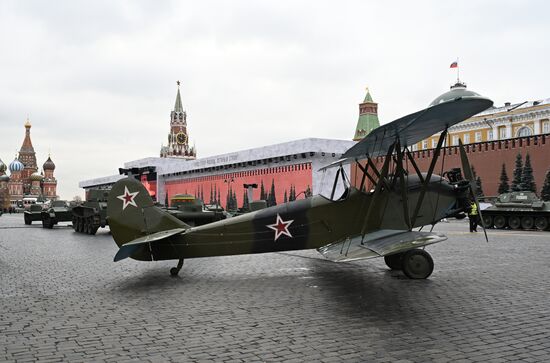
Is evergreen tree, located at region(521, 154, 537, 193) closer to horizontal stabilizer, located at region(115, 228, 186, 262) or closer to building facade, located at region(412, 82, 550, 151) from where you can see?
building facade, located at region(412, 82, 550, 151)

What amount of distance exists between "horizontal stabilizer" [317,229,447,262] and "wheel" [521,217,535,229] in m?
20.3

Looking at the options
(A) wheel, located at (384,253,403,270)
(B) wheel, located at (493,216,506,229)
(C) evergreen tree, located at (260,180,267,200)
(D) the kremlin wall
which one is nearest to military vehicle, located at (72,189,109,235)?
(A) wheel, located at (384,253,403,270)

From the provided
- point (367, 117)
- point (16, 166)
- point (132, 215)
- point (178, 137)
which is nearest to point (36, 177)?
point (16, 166)

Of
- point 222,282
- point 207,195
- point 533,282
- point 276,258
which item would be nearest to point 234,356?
point 222,282

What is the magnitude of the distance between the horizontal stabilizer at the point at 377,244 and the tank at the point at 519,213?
65.4ft

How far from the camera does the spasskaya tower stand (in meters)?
158

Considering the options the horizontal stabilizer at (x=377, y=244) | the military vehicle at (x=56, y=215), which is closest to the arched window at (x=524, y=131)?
the military vehicle at (x=56, y=215)

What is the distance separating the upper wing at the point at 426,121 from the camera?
6484 mm

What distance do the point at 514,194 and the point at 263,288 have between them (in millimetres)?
22712

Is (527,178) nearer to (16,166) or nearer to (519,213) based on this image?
(519,213)

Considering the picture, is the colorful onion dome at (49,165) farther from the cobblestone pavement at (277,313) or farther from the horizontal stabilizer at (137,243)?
the horizontal stabilizer at (137,243)

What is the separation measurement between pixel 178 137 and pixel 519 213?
141m

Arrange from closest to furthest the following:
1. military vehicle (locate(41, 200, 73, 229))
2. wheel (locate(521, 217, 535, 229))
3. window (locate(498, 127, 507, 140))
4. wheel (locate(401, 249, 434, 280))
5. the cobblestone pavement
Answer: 1. the cobblestone pavement
2. wheel (locate(401, 249, 434, 280))
3. wheel (locate(521, 217, 535, 229))
4. military vehicle (locate(41, 200, 73, 229))
5. window (locate(498, 127, 507, 140))

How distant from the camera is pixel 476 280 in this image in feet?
28.2
